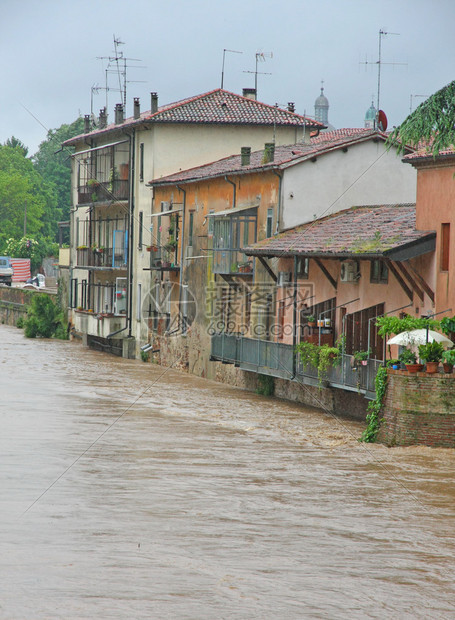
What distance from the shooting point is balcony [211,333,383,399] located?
24391mm

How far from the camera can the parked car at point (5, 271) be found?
8106 cm

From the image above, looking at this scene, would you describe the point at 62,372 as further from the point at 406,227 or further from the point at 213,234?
the point at 406,227

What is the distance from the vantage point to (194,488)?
18312 millimetres

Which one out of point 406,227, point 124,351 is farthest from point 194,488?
point 124,351

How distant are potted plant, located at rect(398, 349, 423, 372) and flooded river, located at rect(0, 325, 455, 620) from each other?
1637mm

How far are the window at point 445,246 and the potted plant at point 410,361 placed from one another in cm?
258

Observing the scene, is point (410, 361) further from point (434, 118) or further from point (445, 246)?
point (434, 118)

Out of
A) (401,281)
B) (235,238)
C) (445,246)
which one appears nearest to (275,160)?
(235,238)

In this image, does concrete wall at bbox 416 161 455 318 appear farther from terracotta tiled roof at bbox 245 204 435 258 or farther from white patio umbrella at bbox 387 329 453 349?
white patio umbrella at bbox 387 329 453 349

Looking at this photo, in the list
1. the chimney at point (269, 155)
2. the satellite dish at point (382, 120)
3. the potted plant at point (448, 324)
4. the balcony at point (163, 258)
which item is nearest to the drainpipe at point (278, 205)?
the chimney at point (269, 155)

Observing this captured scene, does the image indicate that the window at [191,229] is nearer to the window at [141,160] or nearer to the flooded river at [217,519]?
the window at [141,160]

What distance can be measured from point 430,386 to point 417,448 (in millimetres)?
1262

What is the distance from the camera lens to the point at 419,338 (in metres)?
21.9

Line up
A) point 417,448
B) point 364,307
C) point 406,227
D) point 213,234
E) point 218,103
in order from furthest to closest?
point 218,103
point 213,234
point 364,307
point 406,227
point 417,448
